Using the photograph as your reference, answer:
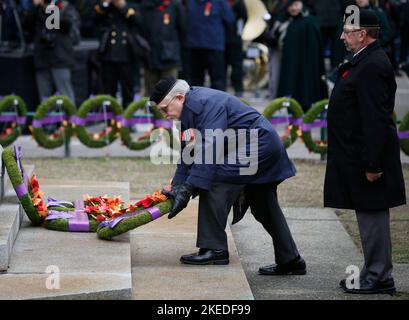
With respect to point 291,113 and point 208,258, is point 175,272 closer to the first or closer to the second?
point 208,258

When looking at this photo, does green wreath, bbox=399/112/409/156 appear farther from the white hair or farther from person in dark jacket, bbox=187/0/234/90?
the white hair

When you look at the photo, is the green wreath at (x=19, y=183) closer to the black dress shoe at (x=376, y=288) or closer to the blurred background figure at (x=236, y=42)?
the black dress shoe at (x=376, y=288)

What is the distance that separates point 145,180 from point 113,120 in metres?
1.62

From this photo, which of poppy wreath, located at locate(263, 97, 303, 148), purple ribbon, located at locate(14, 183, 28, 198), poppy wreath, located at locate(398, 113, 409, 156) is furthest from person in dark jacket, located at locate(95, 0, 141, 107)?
purple ribbon, located at locate(14, 183, 28, 198)

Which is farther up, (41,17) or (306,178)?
(41,17)

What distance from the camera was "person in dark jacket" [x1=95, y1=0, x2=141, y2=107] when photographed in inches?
550

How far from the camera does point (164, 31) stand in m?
14.4

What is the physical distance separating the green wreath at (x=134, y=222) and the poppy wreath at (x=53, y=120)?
5.01 metres

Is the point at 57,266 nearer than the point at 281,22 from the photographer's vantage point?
Yes

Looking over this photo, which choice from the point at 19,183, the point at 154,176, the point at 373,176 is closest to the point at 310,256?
the point at 373,176

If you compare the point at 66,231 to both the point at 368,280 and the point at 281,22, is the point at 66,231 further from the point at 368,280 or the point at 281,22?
the point at 281,22

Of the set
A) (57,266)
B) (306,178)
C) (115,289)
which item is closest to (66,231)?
(57,266)

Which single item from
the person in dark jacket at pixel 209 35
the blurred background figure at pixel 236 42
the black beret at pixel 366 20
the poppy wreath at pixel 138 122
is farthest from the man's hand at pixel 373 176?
the blurred background figure at pixel 236 42
